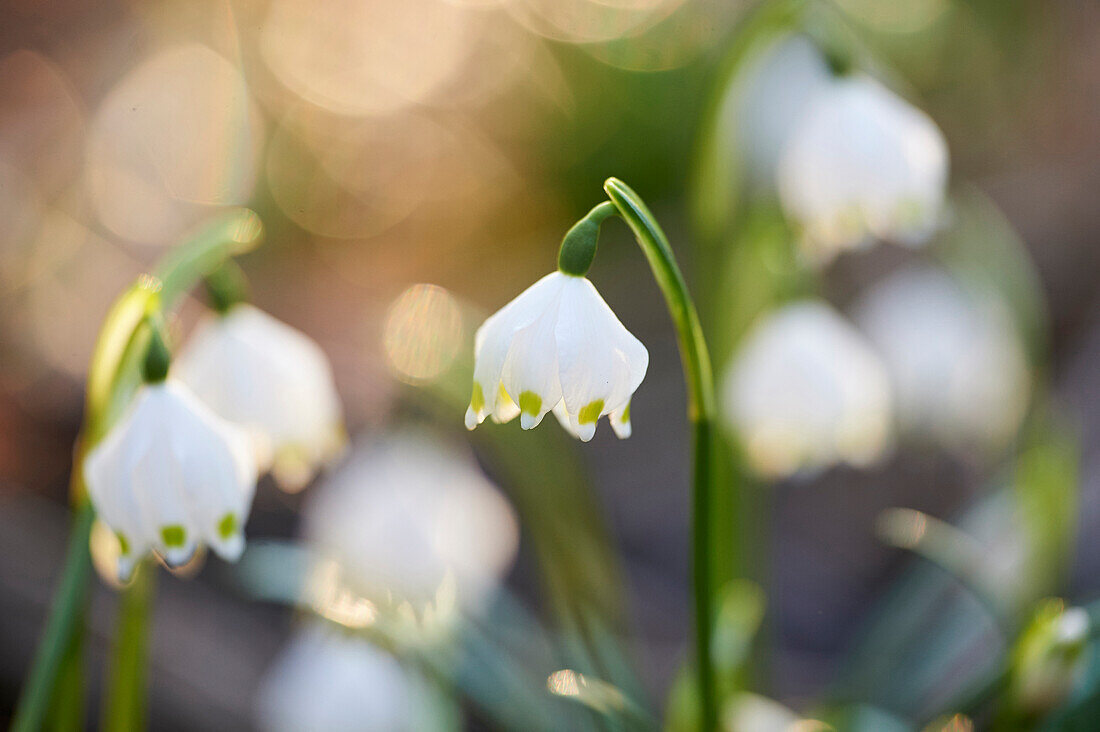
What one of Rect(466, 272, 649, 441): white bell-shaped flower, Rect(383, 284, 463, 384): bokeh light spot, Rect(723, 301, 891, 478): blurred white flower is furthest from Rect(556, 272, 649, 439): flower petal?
Rect(723, 301, 891, 478): blurred white flower

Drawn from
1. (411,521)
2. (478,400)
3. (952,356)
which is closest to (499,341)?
(478,400)

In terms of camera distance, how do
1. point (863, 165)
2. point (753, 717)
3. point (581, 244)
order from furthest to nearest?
point (753, 717) → point (863, 165) → point (581, 244)

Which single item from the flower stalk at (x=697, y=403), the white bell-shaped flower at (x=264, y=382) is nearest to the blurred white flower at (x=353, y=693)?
the white bell-shaped flower at (x=264, y=382)

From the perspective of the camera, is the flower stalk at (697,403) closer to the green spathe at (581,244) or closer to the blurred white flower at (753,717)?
the green spathe at (581,244)

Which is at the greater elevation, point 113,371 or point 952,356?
point 952,356

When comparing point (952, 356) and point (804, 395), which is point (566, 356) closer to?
point (804, 395)

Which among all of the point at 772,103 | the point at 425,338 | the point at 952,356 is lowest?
the point at 425,338

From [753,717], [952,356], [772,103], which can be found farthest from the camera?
[772,103]
